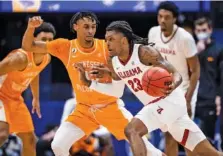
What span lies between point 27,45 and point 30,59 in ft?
1.21

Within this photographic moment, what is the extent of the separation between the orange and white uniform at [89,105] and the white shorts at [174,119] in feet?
1.90

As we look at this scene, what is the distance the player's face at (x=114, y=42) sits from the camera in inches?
350

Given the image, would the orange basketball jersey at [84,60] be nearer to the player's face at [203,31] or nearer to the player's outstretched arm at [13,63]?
the player's outstretched arm at [13,63]

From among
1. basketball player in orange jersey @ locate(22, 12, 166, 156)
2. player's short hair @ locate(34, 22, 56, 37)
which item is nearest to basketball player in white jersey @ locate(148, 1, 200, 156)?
basketball player in orange jersey @ locate(22, 12, 166, 156)

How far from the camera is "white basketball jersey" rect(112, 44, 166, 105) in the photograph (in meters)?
8.88

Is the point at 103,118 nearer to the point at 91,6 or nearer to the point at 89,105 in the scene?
the point at 89,105

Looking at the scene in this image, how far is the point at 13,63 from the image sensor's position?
9391 millimetres

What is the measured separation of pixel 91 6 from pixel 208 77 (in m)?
2.42

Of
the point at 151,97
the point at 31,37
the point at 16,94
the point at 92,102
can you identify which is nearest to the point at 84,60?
the point at 92,102

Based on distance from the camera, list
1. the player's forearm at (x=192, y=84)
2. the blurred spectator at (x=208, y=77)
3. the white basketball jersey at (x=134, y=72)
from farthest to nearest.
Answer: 1. the blurred spectator at (x=208, y=77)
2. the player's forearm at (x=192, y=84)
3. the white basketball jersey at (x=134, y=72)

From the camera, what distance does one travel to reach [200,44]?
11789mm

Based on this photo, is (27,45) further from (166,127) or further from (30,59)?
(166,127)

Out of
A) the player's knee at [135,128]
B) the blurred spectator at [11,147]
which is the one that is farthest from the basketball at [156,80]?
the blurred spectator at [11,147]

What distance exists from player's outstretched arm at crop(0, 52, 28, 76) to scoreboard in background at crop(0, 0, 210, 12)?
3.31 metres
